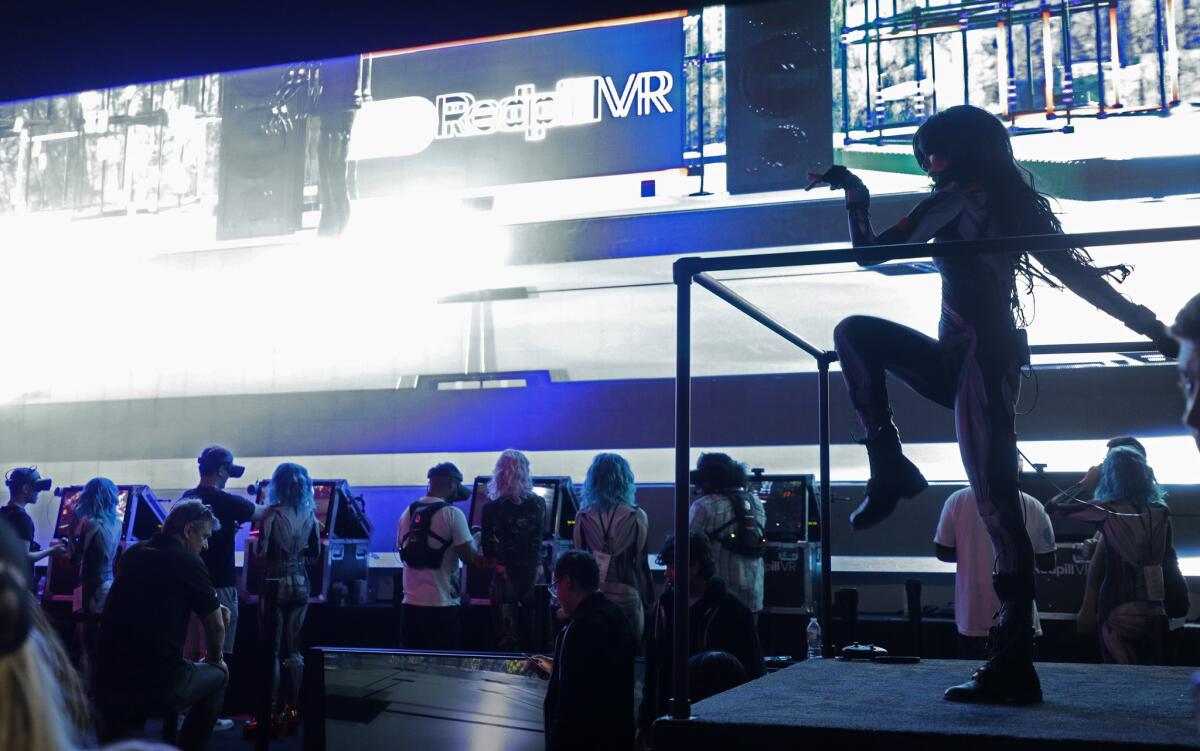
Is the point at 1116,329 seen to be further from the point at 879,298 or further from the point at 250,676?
the point at 250,676

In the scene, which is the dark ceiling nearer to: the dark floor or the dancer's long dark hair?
the dancer's long dark hair

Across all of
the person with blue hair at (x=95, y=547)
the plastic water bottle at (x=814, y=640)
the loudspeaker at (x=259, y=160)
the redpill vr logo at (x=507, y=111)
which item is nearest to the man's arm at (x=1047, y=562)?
the plastic water bottle at (x=814, y=640)

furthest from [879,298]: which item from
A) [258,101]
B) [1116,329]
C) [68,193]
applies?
[68,193]

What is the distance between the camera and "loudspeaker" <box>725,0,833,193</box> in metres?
6.37

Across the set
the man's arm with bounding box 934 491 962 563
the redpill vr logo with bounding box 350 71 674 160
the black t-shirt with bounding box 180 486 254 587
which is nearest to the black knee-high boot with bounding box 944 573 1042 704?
the man's arm with bounding box 934 491 962 563

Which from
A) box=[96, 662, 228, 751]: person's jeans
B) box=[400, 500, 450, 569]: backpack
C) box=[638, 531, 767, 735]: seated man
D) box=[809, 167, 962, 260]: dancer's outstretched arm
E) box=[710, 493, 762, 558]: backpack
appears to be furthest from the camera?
box=[400, 500, 450, 569]: backpack

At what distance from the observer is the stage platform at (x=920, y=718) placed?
1761mm

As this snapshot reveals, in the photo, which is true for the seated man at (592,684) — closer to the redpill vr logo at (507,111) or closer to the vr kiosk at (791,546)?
the vr kiosk at (791,546)

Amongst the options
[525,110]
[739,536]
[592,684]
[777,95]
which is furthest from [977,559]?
[525,110]

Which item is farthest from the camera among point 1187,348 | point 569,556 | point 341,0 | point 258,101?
point 258,101

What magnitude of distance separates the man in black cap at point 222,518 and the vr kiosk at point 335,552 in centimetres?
89

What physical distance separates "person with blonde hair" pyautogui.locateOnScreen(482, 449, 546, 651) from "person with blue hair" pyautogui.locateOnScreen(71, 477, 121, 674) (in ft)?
7.11

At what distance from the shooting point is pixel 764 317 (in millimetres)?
2811

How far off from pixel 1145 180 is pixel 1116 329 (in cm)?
85
